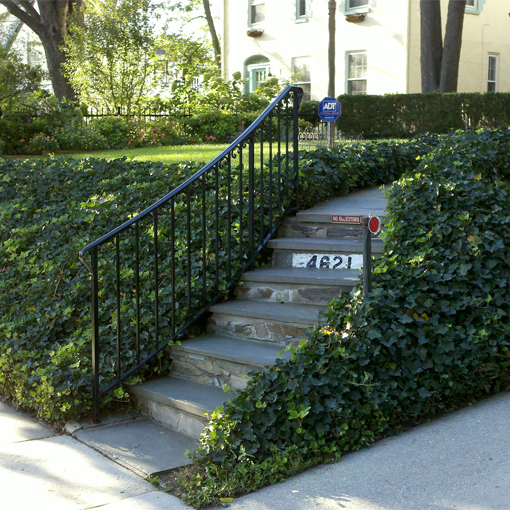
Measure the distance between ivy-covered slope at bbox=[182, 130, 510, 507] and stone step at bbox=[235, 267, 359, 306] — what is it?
0.49m

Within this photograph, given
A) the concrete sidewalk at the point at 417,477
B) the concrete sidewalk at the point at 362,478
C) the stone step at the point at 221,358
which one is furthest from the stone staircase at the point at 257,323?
the concrete sidewalk at the point at 417,477

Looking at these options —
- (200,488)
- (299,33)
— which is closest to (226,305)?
(200,488)

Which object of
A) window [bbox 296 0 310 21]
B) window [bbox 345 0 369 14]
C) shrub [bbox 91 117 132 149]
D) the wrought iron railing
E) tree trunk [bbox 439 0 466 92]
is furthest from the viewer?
window [bbox 296 0 310 21]

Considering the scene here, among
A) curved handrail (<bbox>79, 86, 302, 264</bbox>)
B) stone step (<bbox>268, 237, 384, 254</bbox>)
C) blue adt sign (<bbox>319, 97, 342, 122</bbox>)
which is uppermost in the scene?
blue adt sign (<bbox>319, 97, 342, 122</bbox>)

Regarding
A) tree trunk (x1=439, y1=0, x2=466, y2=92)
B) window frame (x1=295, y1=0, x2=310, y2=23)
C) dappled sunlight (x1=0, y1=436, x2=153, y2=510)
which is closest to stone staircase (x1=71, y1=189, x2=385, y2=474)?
dappled sunlight (x1=0, y1=436, x2=153, y2=510)

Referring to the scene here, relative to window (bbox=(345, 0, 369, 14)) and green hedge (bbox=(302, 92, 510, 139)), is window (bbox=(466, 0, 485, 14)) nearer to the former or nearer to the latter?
window (bbox=(345, 0, 369, 14))

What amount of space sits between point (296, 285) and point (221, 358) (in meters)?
0.85

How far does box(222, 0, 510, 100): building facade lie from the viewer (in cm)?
1730

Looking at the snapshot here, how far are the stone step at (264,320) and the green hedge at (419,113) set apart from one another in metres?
10.3

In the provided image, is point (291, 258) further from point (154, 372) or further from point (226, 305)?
point (154, 372)

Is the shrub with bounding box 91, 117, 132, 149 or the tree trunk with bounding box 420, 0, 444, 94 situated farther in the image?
the tree trunk with bounding box 420, 0, 444, 94

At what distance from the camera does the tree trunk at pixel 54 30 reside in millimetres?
19688

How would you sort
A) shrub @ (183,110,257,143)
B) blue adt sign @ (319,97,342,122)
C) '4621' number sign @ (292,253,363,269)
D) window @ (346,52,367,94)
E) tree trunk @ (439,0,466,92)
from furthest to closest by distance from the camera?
window @ (346,52,367,94) → tree trunk @ (439,0,466,92) → shrub @ (183,110,257,143) → blue adt sign @ (319,97,342,122) → '4621' number sign @ (292,253,363,269)

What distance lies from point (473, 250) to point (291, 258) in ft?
5.18
